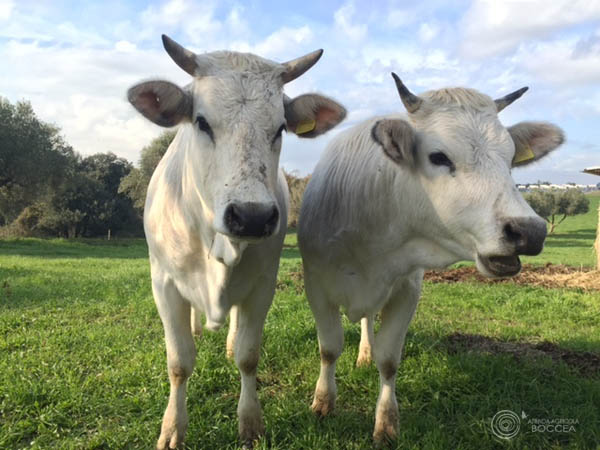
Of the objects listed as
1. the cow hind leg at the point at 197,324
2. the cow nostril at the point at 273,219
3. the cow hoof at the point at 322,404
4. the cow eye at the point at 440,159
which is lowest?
the cow hoof at the point at 322,404

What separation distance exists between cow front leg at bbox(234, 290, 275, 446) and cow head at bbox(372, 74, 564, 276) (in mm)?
1421

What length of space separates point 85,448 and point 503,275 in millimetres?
3014

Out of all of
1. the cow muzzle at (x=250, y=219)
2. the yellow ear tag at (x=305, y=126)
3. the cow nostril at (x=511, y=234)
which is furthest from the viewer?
the yellow ear tag at (x=305, y=126)

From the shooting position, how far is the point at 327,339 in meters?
4.02

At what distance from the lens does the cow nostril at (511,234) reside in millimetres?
2487

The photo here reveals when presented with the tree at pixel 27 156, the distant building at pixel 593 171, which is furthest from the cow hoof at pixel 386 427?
the tree at pixel 27 156

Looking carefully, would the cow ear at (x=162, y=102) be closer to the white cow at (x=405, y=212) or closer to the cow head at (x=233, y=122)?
the cow head at (x=233, y=122)

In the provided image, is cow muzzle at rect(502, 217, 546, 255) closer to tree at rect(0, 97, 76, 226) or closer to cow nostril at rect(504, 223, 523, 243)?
cow nostril at rect(504, 223, 523, 243)

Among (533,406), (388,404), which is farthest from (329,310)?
(533,406)

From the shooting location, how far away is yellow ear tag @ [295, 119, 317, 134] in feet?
10.8

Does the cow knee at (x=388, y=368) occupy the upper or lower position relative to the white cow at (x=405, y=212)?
lower

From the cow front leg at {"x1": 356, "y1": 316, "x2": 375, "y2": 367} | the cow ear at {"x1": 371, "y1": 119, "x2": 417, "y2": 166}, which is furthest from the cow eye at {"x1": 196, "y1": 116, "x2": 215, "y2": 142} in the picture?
the cow front leg at {"x1": 356, "y1": 316, "x2": 375, "y2": 367}

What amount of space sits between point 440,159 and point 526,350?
3232mm

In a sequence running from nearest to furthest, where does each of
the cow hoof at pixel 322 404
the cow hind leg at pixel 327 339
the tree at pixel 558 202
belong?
the cow hoof at pixel 322 404 → the cow hind leg at pixel 327 339 → the tree at pixel 558 202
